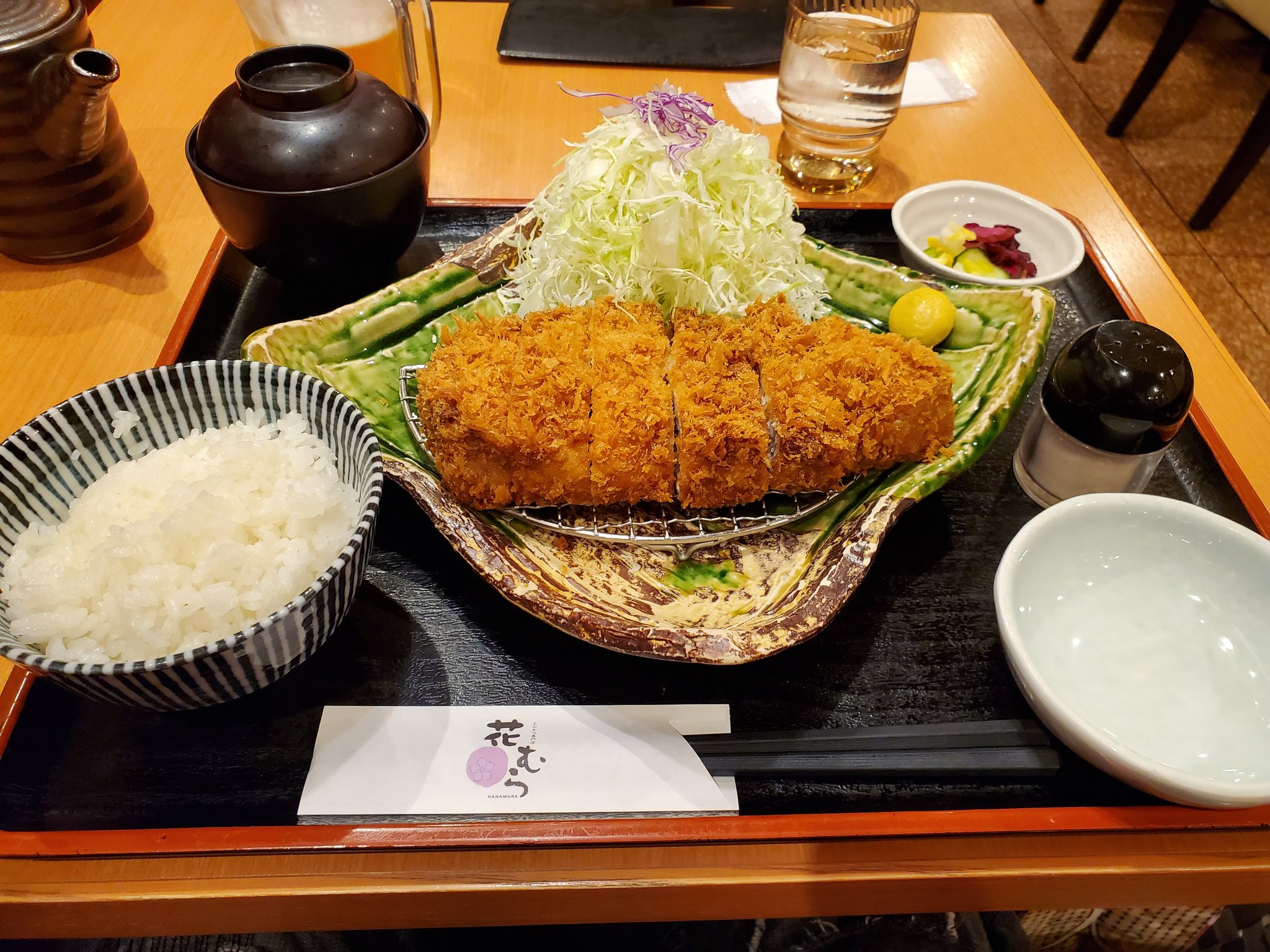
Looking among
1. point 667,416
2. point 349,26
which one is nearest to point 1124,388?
point 667,416

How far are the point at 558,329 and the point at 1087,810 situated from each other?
1.41 meters

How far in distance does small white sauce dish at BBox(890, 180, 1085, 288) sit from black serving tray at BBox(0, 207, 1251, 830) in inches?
29.1

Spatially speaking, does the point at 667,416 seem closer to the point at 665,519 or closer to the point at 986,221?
the point at 665,519

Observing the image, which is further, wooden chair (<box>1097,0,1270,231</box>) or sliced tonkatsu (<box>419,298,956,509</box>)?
wooden chair (<box>1097,0,1270,231</box>)

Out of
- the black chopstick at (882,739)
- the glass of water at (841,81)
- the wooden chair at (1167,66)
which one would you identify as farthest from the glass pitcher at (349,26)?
the wooden chair at (1167,66)

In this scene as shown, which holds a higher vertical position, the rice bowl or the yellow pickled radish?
the yellow pickled radish

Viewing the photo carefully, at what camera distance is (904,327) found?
2.02 metres

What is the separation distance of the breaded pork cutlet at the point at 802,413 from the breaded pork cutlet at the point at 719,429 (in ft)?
0.10

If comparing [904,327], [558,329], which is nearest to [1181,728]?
[904,327]

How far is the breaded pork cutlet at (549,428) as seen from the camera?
1.61m

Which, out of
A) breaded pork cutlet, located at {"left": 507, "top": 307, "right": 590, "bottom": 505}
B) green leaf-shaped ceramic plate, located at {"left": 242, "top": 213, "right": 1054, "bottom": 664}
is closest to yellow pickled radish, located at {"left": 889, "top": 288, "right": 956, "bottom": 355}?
green leaf-shaped ceramic plate, located at {"left": 242, "top": 213, "right": 1054, "bottom": 664}

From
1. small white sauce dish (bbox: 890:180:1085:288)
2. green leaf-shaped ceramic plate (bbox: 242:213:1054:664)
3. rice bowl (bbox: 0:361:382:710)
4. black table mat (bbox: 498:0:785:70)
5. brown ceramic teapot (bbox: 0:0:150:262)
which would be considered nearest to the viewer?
rice bowl (bbox: 0:361:382:710)

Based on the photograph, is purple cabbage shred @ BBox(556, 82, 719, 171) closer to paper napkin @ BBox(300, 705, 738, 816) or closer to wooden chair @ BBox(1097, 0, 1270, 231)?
paper napkin @ BBox(300, 705, 738, 816)

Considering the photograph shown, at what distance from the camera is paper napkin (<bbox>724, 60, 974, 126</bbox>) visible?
3170 mm
